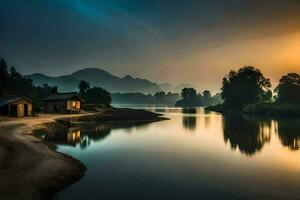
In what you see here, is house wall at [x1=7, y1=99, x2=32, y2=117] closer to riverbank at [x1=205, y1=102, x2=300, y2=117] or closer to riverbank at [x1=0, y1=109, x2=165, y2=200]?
riverbank at [x1=0, y1=109, x2=165, y2=200]

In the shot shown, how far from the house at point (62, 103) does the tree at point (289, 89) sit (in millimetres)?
95411

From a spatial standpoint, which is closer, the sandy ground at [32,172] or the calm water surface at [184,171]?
the sandy ground at [32,172]

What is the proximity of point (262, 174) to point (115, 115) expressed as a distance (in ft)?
217

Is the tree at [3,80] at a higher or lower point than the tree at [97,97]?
higher

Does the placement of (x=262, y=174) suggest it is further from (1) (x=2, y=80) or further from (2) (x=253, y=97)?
(2) (x=253, y=97)

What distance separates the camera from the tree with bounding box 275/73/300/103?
125012 millimetres

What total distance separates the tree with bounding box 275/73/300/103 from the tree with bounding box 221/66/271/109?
2139 centimetres

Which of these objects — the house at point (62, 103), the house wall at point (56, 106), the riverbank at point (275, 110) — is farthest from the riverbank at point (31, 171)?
the riverbank at point (275, 110)

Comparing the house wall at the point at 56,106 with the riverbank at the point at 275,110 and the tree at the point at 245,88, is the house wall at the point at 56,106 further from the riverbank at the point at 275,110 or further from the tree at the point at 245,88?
the tree at the point at 245,88

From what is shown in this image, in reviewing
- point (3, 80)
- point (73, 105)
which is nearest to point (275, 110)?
point (73, 105)

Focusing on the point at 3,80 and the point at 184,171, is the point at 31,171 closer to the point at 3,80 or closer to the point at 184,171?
the point at 184,171

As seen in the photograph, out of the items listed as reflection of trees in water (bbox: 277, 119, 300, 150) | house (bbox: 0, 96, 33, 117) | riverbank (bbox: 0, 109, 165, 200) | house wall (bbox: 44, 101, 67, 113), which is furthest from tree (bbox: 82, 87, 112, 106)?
riverbank (bbox: 0, 109, 165, 200)

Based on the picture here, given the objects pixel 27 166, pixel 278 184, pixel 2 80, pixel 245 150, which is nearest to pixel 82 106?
pixel 2 80

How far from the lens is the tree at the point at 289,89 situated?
125012 mm
